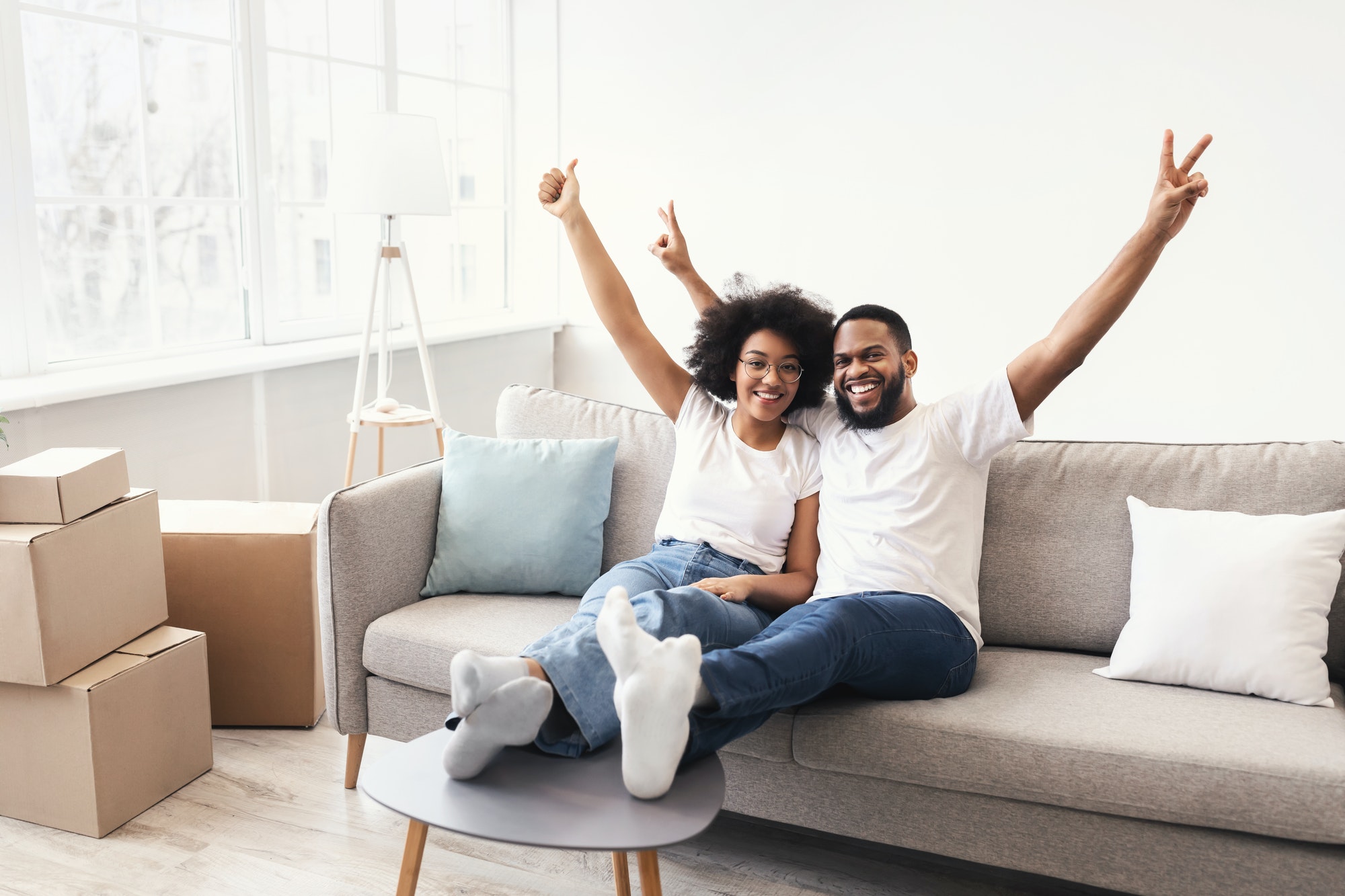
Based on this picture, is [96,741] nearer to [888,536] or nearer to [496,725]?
[496,725]

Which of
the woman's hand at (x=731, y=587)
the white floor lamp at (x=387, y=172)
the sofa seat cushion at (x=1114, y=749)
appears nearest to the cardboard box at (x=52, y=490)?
the white floor lamp at (x=387, y=172)

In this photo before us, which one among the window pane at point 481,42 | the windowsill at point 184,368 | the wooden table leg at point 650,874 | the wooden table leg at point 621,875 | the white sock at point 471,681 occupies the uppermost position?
the window pane at point 481,42

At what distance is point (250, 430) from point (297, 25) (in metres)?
1.37

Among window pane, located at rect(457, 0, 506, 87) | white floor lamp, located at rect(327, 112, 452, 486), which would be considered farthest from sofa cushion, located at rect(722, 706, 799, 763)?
window pane, located at rect(457, 0, 506, 87)

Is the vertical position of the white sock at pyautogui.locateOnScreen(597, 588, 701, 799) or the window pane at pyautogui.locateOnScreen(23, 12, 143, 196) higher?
the window pane at pyautogui.locateOnScreen(23, 12, 143, 196)

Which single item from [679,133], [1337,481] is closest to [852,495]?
[1337,481]

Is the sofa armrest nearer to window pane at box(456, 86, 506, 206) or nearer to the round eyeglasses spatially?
the round eyeglasses

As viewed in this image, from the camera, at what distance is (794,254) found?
4.16m

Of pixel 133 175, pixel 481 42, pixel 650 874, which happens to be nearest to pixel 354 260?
pixel 133 175

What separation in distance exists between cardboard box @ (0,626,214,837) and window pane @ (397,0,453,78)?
8.74ft

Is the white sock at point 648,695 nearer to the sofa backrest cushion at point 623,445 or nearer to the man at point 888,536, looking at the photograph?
the man at point 888,536

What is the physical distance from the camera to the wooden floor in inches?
70.1

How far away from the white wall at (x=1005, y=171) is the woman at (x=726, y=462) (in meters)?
1.90

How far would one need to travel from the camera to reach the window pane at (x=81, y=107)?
8.45 feet
